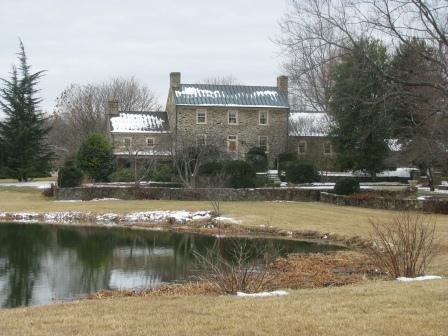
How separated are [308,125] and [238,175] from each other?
17.2 m

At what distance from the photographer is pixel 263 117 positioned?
48.0 meters

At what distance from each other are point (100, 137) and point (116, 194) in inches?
330

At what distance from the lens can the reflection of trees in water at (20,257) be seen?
12.6 metres

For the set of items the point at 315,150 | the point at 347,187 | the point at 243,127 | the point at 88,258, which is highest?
the point at 243,127

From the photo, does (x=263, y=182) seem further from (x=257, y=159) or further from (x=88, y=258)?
(x=88, y=258)

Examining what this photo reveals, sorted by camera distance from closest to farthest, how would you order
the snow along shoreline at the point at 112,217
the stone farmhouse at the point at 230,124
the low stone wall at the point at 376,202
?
the low stone wall at the point at 376,202, the snow along shoreline at the point at 112,217, the stone farmhouse at the point at 230,124

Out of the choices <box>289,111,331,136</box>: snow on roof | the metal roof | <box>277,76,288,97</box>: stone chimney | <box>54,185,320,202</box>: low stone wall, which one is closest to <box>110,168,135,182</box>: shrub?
<box>54,185,320,202</box>: low stone wall

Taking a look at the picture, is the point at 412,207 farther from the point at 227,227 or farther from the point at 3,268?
the point at 3,268

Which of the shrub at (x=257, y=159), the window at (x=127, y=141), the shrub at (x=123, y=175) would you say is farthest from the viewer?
the window at (x=127, y=141)

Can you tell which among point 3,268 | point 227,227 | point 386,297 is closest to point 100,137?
point 227,227

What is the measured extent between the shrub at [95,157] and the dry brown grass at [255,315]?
104 feet

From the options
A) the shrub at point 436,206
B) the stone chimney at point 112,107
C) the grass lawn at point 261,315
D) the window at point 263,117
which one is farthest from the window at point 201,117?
the grass lawn at point 261,315

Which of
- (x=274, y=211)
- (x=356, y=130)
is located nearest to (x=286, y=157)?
(x=356, y=130)

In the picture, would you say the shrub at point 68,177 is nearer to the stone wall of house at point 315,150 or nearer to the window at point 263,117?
the window at point 263,117
